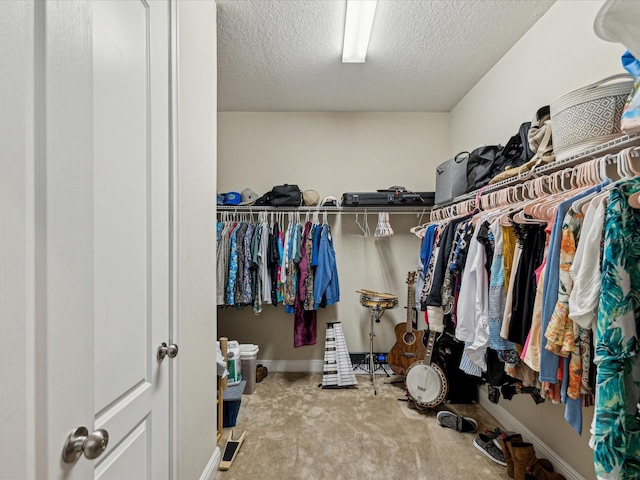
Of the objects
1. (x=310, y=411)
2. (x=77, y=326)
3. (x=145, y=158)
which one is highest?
(x=145, y=158)

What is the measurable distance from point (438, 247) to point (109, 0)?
6.70ft

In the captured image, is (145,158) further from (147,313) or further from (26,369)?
(26,369)

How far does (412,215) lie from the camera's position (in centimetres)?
341

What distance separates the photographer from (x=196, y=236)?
1481 mm

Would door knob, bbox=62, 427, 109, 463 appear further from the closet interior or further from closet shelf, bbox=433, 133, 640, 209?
closet shelf, bbox=433, 133, 640, 209

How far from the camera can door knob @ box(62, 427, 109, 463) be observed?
551 mm

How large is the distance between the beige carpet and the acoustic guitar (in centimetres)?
25

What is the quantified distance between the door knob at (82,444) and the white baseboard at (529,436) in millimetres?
2236

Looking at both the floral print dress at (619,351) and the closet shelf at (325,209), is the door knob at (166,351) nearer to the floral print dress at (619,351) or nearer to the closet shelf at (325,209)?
the floral print dress at (619,351)

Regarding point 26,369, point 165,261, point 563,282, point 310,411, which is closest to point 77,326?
point 26,369

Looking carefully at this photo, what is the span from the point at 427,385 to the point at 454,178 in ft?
5.42

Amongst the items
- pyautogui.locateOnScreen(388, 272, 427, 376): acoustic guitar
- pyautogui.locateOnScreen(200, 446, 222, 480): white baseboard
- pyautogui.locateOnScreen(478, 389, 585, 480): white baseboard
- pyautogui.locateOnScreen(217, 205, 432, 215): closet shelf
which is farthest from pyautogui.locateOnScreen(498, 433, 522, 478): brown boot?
pyautogui.locateOnScreen(217, 205, 432, 215): closet shelf

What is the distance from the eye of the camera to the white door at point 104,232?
514 millimetres

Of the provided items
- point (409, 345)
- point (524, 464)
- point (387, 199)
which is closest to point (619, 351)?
point (524, 464)
